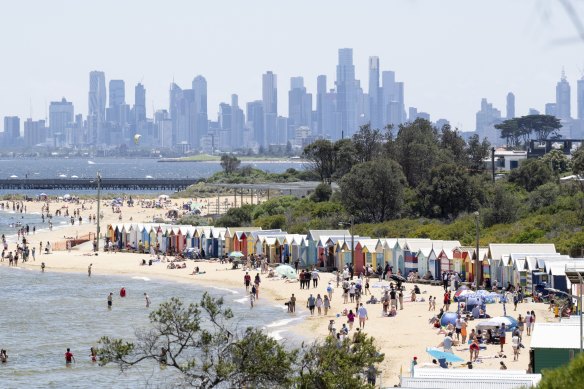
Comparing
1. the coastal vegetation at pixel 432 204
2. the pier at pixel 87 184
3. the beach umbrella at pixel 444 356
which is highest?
the pier at pixel 87 184

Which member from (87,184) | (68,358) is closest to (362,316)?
(68,358)

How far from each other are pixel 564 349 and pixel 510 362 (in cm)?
506

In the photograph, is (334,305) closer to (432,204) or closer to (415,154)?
(432,204)

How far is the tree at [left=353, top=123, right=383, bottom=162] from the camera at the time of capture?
8281 cm

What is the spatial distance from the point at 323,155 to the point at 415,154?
16.7m

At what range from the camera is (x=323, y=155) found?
288 ft

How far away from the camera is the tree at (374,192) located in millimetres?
58375

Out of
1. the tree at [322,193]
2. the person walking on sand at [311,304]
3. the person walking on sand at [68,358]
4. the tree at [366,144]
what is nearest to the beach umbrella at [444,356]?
the person walking on sand at [68,358]

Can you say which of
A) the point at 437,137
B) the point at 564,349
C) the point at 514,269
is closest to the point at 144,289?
the point at 514,269

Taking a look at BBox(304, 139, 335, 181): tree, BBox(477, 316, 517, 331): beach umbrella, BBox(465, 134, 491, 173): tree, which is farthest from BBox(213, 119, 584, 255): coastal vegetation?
BBox(477, 316, 517, 331): beach umbrella

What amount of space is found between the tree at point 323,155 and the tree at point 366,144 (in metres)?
2.32

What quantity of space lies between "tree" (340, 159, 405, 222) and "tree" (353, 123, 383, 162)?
2223cm

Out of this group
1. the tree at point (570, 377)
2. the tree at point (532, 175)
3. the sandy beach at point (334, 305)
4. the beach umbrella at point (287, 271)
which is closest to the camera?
the tree at point (570, 377)

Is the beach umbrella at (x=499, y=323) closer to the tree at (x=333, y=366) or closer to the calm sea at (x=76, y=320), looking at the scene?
the calm sea at (x=76, y=320)
